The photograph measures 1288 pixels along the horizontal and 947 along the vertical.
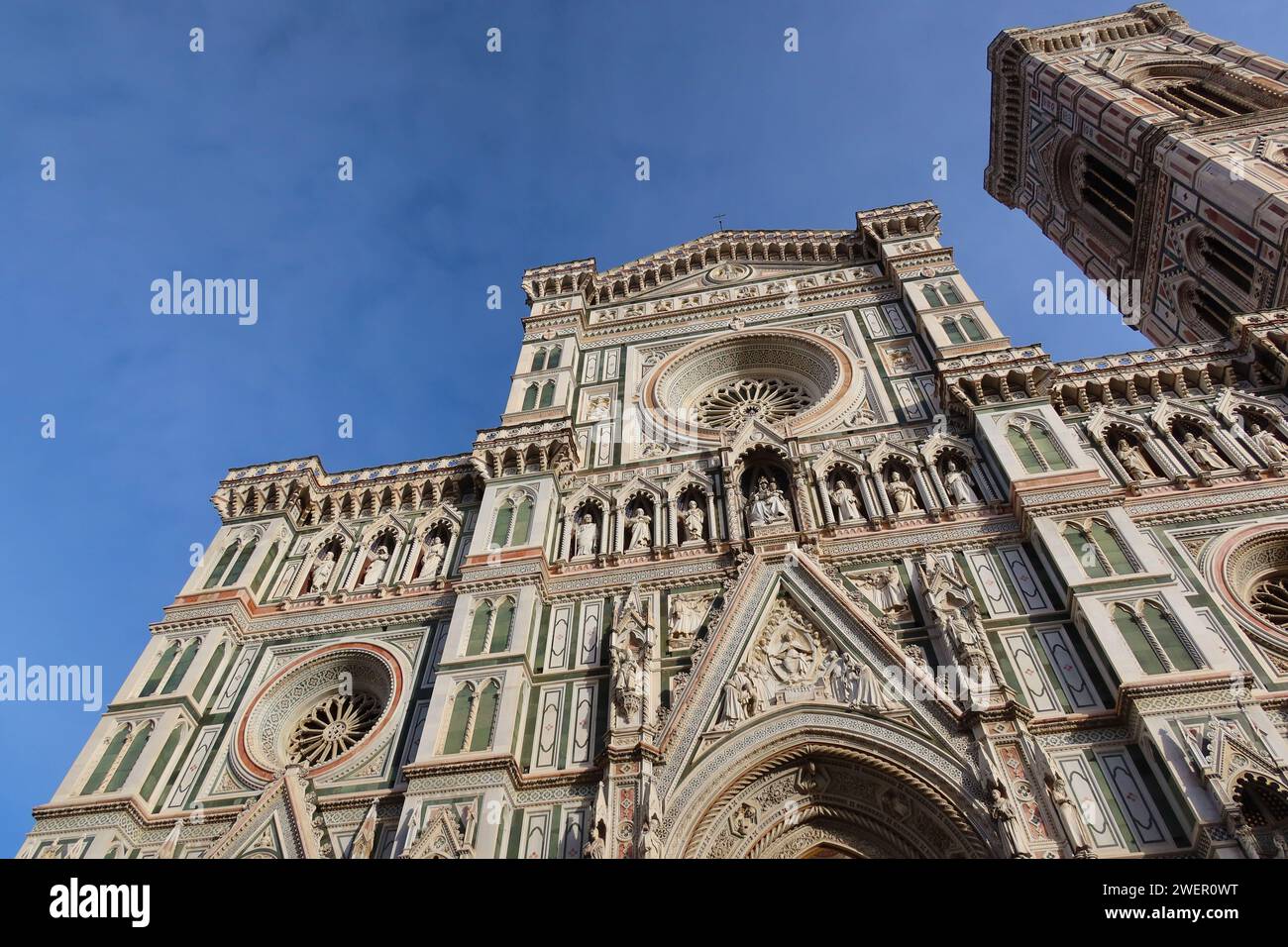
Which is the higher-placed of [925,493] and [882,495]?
[882,495]

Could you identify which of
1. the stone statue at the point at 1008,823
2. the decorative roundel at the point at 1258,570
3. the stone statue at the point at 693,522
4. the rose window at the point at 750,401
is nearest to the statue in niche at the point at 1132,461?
the decorative roundel at the point at 1258,570

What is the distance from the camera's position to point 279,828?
35.4 feet

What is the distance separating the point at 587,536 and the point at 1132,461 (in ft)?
26.7

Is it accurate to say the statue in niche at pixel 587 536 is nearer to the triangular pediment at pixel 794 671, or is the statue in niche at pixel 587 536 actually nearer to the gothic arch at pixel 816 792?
the triangular pediment at pixel 794 671

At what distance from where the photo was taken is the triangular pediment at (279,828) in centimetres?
1057

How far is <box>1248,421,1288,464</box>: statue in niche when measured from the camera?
13164 millimetres

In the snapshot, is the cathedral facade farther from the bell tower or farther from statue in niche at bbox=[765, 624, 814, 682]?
the bell tower

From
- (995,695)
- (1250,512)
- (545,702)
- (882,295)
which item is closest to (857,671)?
(995,695)

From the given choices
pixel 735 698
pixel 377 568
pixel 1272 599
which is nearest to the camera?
pixel 735 698

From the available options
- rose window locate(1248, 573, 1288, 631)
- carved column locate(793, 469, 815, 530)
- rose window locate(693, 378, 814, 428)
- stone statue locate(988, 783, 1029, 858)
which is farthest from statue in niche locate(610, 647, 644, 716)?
rose window locate(1248, 573, 1288, 631)

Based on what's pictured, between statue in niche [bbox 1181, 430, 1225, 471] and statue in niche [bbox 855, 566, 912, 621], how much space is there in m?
4.81

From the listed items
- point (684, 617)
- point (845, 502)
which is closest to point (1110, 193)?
point (845, 502)

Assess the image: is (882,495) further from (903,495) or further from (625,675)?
(625,675)
